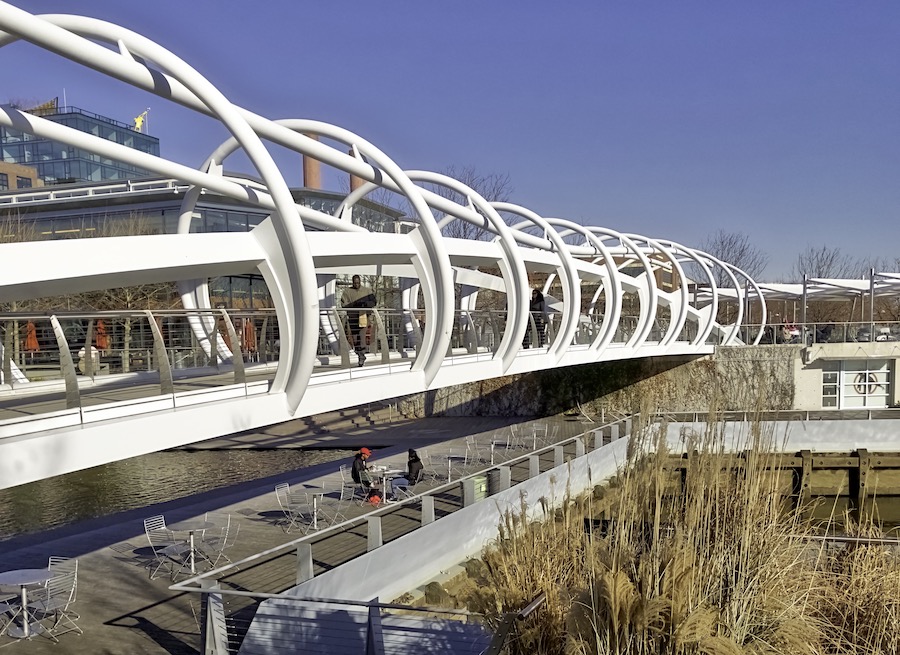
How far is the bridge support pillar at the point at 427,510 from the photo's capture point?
12148 millimetres

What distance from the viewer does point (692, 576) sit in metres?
4.34

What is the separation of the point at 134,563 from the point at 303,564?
305cm

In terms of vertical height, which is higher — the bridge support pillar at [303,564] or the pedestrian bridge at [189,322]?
the pedestrian bridge at [189,322]

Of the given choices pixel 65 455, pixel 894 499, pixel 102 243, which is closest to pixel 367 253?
pixel 102 243

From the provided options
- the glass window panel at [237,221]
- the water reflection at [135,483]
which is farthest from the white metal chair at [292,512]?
the glass window panel at [237,221]

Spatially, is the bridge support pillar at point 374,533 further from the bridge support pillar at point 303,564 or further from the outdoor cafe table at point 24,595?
the outdoor cafe table at point 24,595

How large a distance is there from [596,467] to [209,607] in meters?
12.8

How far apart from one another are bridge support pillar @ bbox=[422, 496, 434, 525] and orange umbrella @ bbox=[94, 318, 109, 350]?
5.87 m

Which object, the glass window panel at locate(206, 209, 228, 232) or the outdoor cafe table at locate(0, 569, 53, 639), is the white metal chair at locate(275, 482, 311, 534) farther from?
the glass window panel at locate(206, 209, 228, 232)

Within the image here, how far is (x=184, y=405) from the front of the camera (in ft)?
25.5

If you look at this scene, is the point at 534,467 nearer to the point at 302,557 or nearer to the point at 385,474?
the point at 385,474

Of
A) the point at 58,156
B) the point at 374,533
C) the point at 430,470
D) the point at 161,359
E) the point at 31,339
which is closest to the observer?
the point at 31,339

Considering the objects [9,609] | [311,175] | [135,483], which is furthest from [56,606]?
[311,175]

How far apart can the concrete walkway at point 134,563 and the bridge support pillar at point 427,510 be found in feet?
6.41
